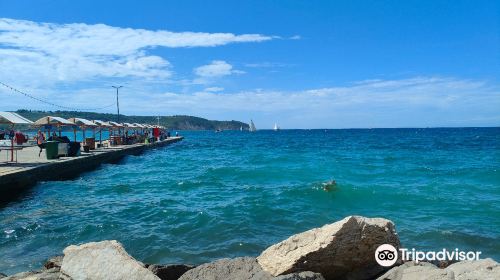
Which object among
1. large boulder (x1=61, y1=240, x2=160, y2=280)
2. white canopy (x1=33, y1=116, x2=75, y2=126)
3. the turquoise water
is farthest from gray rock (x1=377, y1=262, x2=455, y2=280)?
white canopy (x1=33, y1=116, x2=75, y2=126)

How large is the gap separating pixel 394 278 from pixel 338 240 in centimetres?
78

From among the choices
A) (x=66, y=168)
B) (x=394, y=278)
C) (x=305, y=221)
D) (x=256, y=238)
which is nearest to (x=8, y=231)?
(x=256, y=238)

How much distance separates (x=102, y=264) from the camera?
495 cm

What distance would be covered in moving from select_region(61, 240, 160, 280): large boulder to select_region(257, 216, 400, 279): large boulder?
164cm

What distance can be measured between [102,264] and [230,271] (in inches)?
61.3

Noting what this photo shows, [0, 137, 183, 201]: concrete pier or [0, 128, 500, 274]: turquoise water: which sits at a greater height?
[0, 137, 183, 201]: concrete pier

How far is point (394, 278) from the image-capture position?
502 cm

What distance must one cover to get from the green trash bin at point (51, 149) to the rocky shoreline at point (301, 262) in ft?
58.3

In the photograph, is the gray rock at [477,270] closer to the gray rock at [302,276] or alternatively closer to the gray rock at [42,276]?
the gray rock at [302,276]

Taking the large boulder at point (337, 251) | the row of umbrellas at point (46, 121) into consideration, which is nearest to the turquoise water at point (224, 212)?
the large boulder at point (337, 251)

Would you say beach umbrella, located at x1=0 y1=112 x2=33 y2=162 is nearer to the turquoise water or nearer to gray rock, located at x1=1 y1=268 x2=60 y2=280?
the turquoise water

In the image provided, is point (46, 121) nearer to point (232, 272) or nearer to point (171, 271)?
point (171, 271)

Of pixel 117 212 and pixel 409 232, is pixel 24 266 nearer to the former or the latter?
pixel 117 212

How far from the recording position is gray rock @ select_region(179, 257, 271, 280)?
17.1 feet
